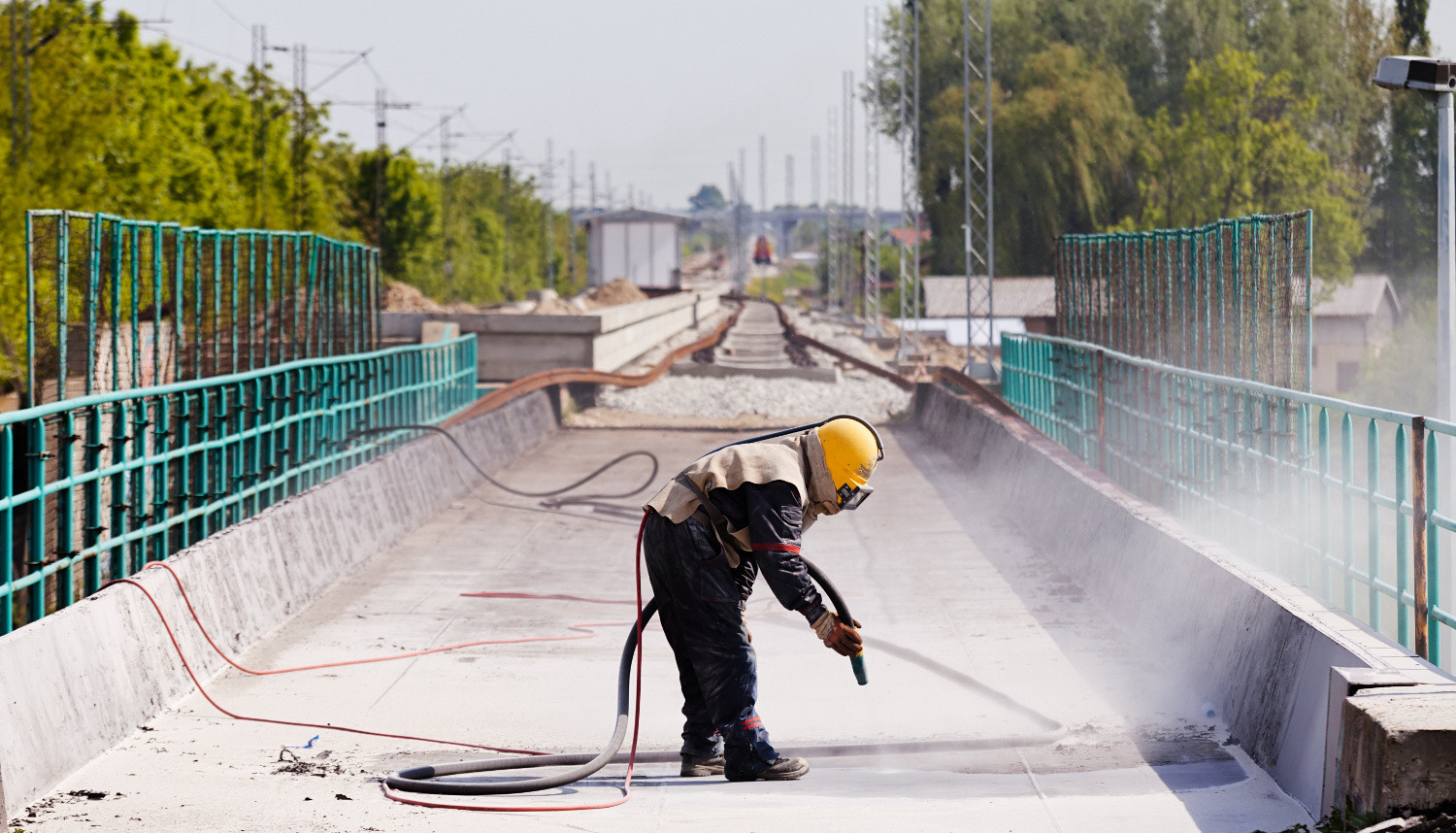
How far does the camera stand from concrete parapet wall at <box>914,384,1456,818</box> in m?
5.80

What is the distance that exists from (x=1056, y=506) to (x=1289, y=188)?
73670 millimetres

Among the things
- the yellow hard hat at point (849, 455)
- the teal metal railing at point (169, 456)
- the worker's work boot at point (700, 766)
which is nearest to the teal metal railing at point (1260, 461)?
the yellow hard hat at point (849, 455)

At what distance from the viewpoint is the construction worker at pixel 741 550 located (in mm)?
6121

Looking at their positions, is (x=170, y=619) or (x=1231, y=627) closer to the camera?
(x=1231, y=627)

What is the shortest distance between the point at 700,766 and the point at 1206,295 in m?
8.32

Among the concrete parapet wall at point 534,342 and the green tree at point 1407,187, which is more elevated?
the green tree at point 1407,187

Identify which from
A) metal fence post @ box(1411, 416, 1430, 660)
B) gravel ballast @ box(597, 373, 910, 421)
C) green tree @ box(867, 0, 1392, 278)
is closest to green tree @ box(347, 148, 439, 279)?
green tree @ box(867, 0, 1392, 278)

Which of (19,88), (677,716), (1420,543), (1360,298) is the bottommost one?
(677,716)

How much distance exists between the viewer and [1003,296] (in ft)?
278

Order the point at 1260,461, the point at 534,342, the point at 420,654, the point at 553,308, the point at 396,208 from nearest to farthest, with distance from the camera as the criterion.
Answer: the point at 420,654
the point at 1260,461
the point at 534,342
the point at 553,308
the point at 396,208

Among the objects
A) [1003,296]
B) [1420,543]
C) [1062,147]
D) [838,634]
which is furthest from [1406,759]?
[1003,296]

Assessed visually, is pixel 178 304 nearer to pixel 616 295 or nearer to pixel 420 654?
pixel 420 654

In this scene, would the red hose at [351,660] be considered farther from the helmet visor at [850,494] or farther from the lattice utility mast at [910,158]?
the lattice utility mast at [910,158]

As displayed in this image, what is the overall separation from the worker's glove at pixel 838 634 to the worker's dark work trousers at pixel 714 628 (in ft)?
1.37
